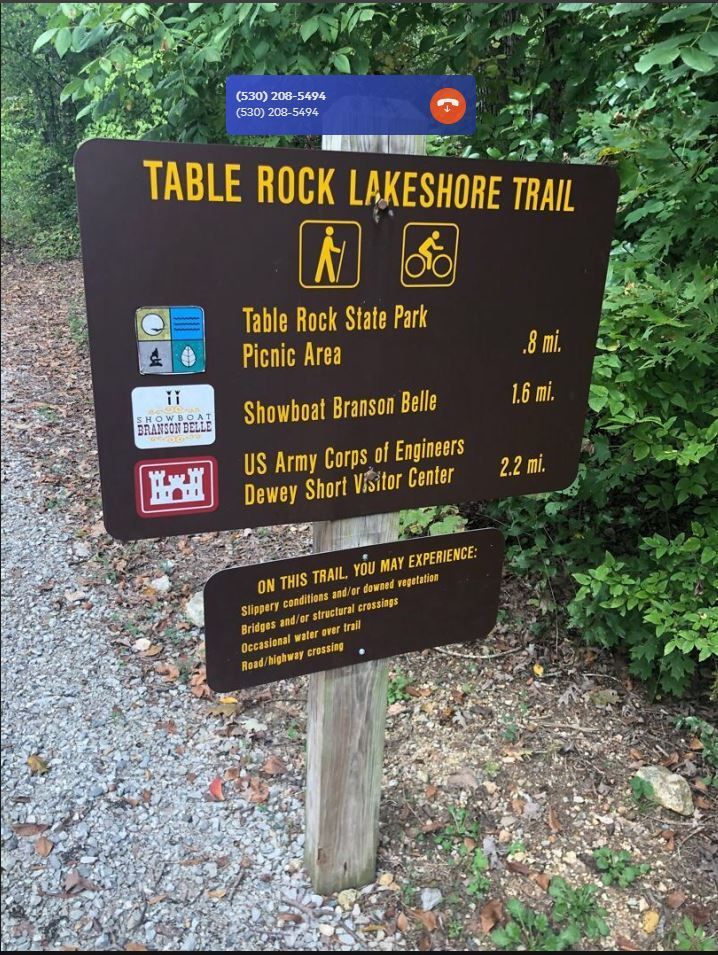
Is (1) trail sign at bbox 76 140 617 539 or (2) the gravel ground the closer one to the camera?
(1) trail sign at bbox 76 140 617 539

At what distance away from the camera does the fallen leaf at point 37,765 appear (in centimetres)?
307

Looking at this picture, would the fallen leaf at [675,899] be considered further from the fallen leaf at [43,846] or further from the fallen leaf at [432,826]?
the fallen leaf at [43,846]

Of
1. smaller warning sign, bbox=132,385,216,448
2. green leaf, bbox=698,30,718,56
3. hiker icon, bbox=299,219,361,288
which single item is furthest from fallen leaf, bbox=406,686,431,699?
green leaf, bbox=698,30,718,56

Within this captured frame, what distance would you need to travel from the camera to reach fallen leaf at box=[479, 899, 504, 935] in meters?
2.50

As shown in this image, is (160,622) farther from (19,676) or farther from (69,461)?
(69,461)

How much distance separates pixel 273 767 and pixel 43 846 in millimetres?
971

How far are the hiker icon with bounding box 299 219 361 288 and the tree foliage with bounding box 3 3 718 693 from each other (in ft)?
4.57

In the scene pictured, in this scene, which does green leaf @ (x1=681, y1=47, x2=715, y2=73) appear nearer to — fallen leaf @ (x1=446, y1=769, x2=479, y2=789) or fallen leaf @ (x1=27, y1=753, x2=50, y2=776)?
fallen leaf @ (x1=446, y1=769, x2=479, y2=789)

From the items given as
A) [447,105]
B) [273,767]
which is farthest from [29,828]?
[447,105]

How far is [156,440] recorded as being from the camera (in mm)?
1660

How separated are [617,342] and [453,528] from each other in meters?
1.22

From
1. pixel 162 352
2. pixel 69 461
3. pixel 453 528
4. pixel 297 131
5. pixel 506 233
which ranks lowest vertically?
pixel 69 461

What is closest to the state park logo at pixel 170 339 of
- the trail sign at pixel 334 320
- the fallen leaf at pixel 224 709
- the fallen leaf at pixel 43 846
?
the trail sign at pixel 334 320

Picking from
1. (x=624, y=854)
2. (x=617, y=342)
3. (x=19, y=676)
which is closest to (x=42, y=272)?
(x=19, y=676)
